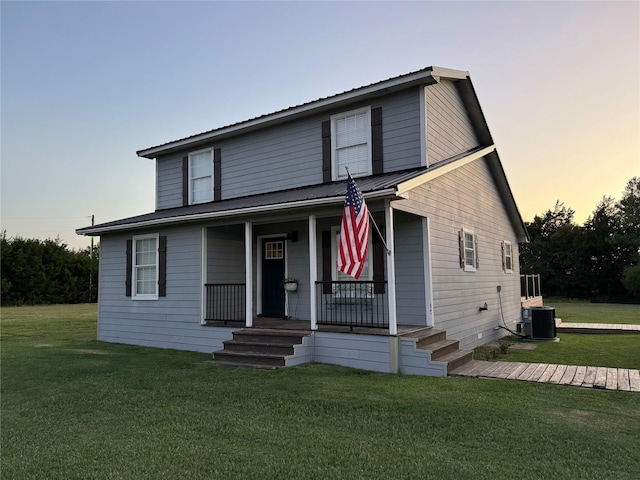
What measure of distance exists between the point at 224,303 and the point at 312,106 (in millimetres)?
4995

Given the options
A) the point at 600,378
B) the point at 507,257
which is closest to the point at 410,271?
the point at 600,378

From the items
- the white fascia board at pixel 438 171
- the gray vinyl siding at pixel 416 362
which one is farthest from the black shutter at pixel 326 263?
the gray vinyl siding at pixel 416 362

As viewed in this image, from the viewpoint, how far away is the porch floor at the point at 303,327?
7.66 m

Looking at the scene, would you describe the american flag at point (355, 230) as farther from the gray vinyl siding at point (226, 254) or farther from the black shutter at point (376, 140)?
the gray vinyl siding at point (226, 254)

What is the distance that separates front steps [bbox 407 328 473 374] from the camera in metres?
7.22

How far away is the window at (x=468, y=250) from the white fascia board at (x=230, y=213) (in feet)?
13.3

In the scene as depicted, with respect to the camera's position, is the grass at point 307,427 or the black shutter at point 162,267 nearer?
the grass at point 307,427

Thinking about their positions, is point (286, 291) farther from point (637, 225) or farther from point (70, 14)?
point (637, 225)

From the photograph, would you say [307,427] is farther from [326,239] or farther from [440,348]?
[326,239]

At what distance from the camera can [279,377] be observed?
22.0 feet

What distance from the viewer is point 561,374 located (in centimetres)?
682

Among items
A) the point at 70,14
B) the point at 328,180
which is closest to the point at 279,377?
the point at 328,180

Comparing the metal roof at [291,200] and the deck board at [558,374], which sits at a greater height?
the metal roof at [291,200]

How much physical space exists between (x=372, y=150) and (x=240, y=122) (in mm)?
3736
